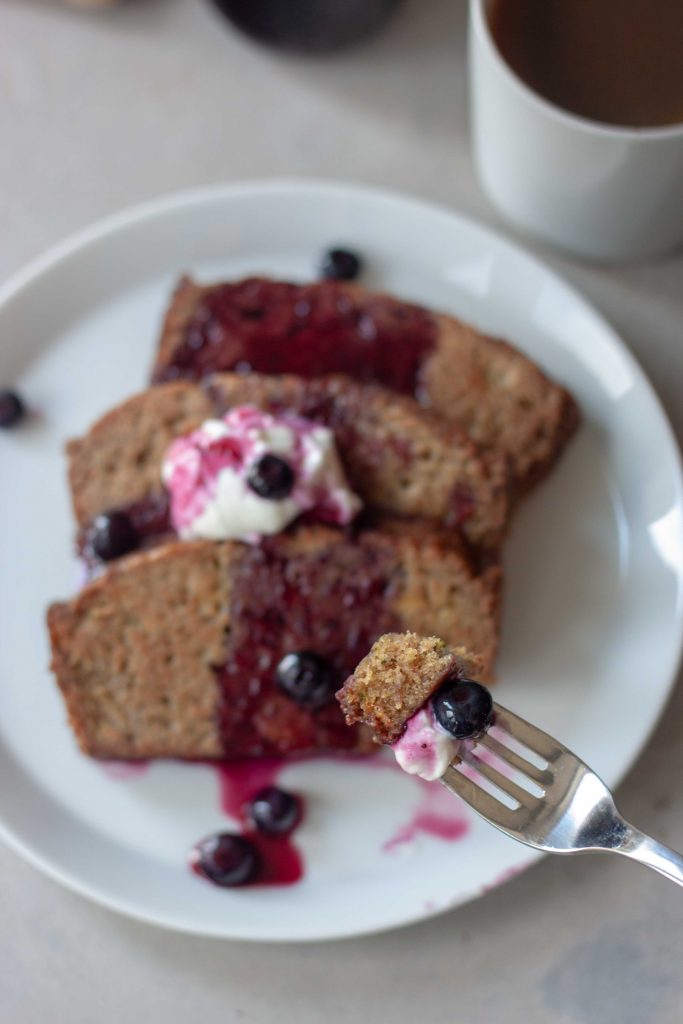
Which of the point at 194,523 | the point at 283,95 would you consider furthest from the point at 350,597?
the point at 283,95

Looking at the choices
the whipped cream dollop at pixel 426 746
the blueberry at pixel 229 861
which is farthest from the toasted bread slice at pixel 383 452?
the whipped cream dollop at pixel 426 746

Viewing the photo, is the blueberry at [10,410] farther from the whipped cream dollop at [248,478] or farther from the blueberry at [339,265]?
the blueberry at [339,265]

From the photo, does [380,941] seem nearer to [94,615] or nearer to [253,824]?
[253,824]

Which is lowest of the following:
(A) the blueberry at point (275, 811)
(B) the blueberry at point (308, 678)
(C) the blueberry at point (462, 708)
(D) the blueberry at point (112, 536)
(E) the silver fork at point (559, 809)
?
(A) the blueberry at point (275, 811)

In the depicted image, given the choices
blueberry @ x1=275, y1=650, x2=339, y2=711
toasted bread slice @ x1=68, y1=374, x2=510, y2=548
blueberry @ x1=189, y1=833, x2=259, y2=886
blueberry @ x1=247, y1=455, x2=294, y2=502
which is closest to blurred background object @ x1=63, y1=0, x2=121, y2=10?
toasted bread slice @ x1=68, y1=374, x2=510, y2=548

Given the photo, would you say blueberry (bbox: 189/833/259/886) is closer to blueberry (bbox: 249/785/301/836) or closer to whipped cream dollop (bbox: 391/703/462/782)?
blueberry (bbox: 249/785/301/836)

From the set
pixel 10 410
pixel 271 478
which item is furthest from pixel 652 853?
pixel 10 410

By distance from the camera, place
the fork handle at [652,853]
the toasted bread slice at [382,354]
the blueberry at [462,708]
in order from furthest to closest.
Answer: the toasted bread slice at [382,354]
the fork handle at [652,853]
the blueberry at [462,708]
